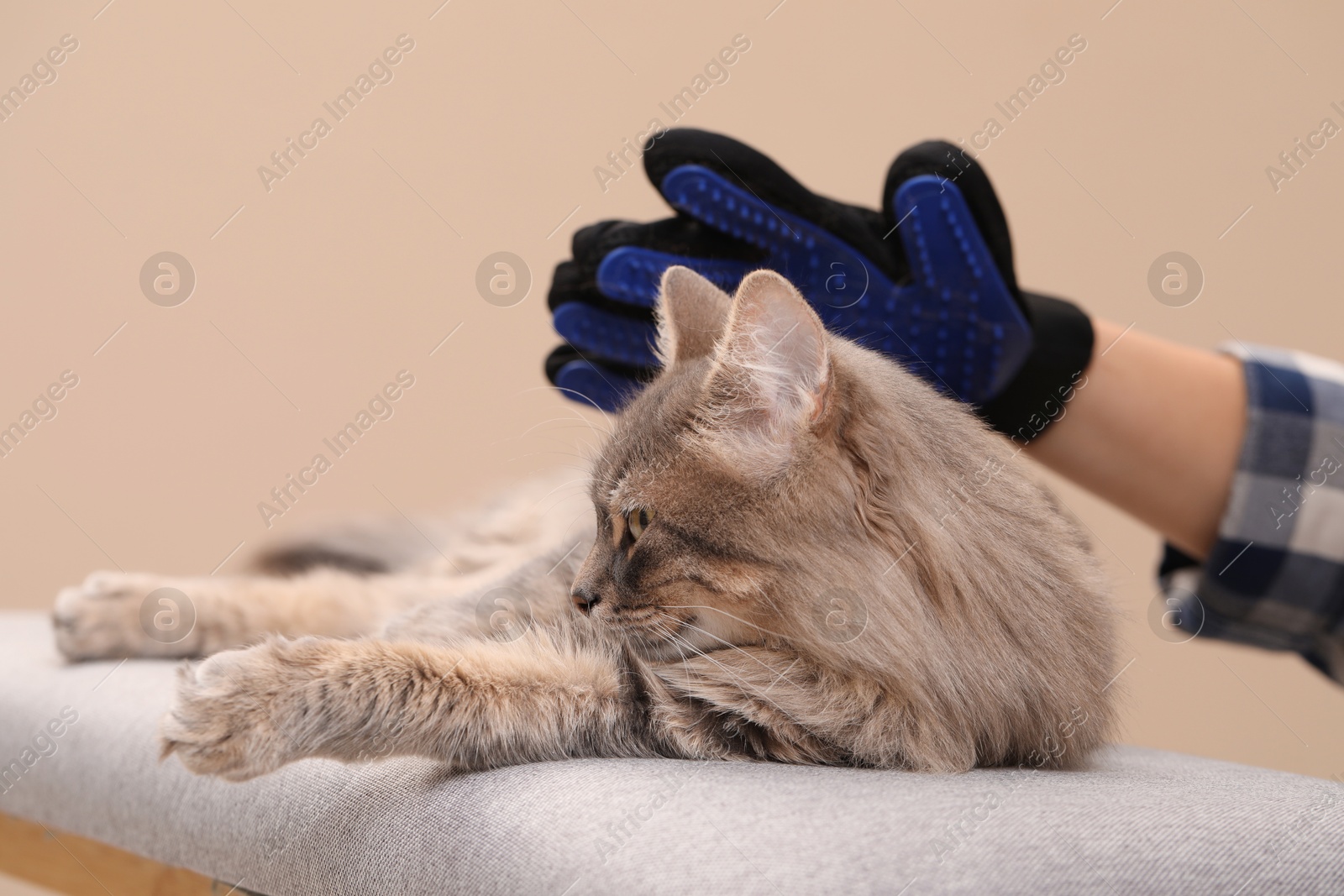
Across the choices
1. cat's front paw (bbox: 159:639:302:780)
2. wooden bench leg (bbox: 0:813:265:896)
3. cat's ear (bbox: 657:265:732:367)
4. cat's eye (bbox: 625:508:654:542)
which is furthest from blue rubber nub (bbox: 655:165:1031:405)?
wooden bench leg (bbox: 0:813:265:896)

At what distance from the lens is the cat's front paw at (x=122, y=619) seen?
1654 millimetres

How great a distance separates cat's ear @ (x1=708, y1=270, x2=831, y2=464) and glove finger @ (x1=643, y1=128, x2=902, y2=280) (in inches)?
17.0

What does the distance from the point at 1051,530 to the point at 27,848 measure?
1725 mm

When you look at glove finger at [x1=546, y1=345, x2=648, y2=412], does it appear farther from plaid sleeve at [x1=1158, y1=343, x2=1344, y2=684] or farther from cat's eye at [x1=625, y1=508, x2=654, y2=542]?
plaid sleeve at [x1=1158, y1=343, x2=1344, y2=684]

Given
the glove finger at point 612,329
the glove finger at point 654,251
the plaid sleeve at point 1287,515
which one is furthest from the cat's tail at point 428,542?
the plaid sleeve at point 1287,515

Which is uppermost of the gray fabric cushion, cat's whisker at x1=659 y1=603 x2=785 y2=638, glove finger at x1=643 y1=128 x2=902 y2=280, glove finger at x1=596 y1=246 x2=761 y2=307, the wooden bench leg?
glove finger at x1=643 y1=128 x2=902 y2=280

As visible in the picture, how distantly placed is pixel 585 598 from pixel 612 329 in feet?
2.05

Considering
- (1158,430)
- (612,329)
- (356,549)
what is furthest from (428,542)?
(1158,430)

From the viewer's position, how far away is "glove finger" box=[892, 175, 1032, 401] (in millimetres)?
1458

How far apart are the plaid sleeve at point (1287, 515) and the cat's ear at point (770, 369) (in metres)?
1.06

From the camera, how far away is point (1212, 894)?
2.51ft

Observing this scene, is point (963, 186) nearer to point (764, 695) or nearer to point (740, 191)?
point (740, 191)

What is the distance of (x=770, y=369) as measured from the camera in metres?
1.04

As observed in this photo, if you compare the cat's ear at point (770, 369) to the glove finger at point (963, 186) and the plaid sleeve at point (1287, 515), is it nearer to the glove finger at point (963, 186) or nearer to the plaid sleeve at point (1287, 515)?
the glove finger at point (963, 186)
